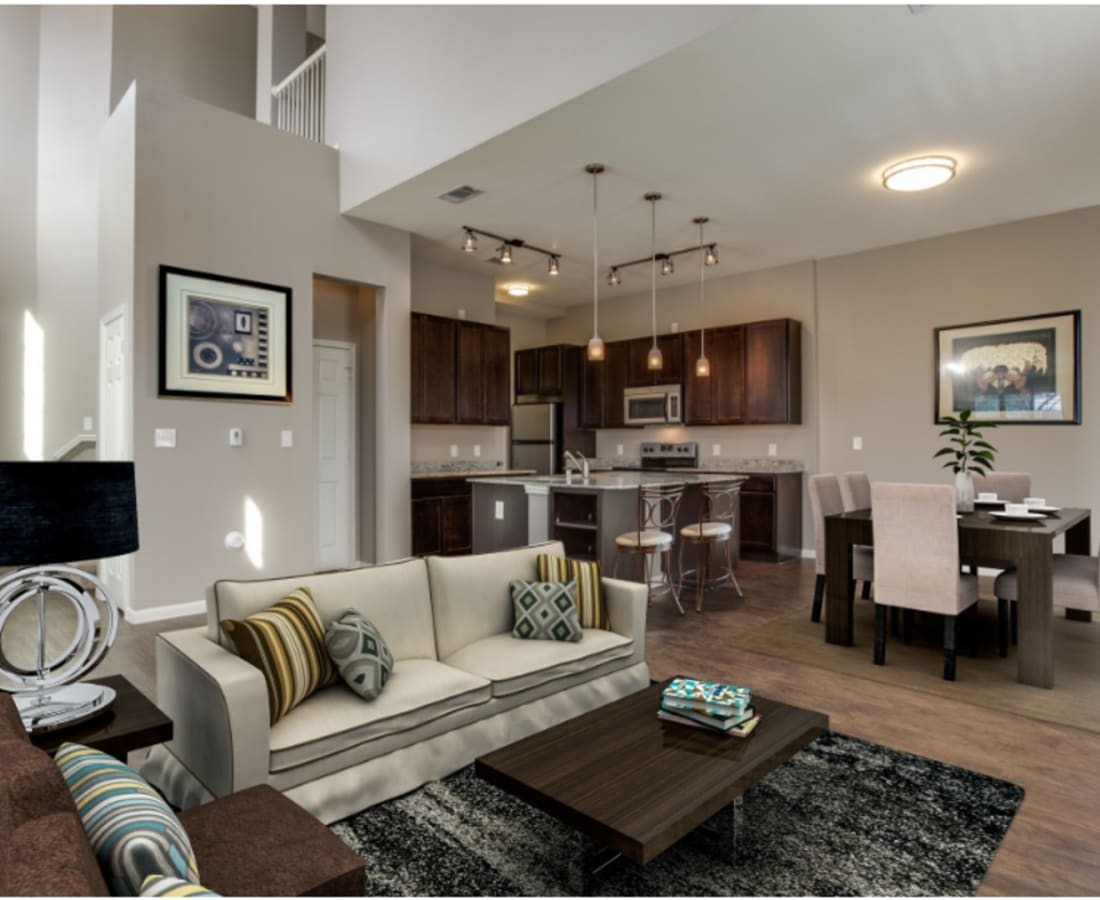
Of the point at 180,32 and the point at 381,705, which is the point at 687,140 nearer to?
the point at 381,705

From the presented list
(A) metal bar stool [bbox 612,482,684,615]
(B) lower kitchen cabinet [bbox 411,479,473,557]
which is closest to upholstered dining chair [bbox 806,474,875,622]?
(A) metal bar stool [bbox 612,482,684,615]

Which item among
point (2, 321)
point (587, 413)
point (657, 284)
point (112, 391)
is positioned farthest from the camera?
point (587, 413)

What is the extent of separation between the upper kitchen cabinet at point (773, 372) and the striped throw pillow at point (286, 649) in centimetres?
557

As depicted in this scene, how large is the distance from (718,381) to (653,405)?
0.86 m

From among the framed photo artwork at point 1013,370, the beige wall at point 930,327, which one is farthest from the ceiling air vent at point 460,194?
the framed photo artwork at point 1013,370

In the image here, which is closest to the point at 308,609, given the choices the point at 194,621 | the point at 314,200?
the point at 194,621

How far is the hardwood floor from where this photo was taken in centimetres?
189

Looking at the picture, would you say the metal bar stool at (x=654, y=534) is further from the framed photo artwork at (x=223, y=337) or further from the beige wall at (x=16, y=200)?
the beige wall at (x=16, y=200)

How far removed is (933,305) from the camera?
6074 millimetres

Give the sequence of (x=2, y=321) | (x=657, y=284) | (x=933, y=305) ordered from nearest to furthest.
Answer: (x=933, y=305) < (x=2, y=321) < (x=657, y=284)

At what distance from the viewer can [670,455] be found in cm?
793

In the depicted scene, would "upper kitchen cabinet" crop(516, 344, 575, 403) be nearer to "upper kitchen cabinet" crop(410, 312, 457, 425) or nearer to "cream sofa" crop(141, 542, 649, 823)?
"upper kitchen cabinet" crop(410, 312, 457, 425)

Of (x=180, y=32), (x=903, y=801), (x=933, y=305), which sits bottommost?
(x=903, y=801)

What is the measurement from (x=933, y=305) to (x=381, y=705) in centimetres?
599
